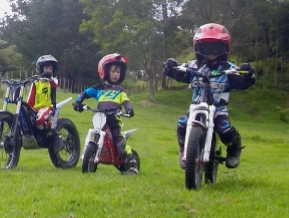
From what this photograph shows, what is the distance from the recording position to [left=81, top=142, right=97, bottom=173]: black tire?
27.2 ft

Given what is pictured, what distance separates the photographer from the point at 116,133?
887 cm

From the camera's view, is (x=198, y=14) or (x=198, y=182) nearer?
(x=198, y=182)

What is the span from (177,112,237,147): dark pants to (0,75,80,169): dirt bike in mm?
2730

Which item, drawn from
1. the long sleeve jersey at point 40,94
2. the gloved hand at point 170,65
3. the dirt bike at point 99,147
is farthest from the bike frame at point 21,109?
the gloved hand at point 170,65

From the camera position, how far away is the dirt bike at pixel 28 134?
8688 millimetres

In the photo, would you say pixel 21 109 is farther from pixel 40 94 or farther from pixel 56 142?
pixel 56 142

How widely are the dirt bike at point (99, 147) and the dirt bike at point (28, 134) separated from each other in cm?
Result: 94

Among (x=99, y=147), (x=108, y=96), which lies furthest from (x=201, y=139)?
(x=108, y=96)

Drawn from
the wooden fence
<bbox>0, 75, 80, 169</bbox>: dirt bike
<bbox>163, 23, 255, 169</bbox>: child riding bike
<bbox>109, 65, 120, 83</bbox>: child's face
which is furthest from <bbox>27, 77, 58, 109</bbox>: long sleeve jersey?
the wooden fence

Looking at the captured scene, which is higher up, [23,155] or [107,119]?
[107,119]

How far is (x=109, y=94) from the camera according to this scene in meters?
8.90

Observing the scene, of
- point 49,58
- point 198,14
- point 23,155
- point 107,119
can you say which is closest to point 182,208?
point 107,119

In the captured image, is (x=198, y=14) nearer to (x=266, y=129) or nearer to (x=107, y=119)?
(x=266, y=129)

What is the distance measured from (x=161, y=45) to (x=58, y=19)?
56.5ft
